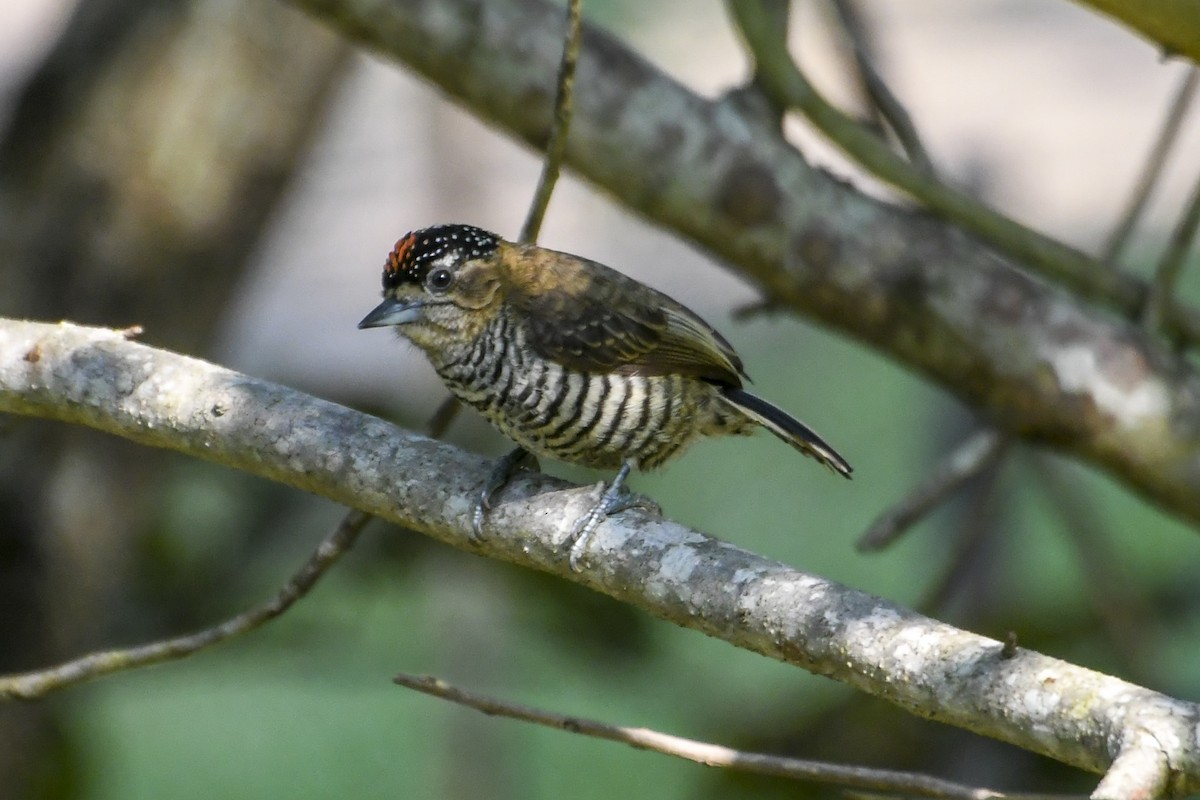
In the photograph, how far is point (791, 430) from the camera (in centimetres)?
335

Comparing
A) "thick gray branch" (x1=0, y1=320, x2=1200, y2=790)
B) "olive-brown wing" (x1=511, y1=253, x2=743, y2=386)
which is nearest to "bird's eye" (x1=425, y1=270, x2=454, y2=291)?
"olive-brown wing" (x1=511, y1=253, x2=743, y2=386)

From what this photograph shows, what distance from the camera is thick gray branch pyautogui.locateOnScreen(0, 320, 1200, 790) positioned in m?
1.96

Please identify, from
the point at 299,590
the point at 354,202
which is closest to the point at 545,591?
the point at 299,590

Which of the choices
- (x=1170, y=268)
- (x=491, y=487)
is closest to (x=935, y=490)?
(x=1170, y=268)

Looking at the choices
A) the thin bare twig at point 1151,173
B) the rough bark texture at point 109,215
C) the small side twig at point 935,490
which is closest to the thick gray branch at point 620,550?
the small side twig at point 935,490

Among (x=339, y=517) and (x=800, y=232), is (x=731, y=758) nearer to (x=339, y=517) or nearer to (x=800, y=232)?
(x=800, y=232)

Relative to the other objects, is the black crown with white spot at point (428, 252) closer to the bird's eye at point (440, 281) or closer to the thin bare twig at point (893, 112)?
the bird's eye at point (440, 281)

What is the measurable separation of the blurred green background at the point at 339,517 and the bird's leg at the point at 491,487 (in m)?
0.90

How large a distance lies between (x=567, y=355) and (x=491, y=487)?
679 millimetres

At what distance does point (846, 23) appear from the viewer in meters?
4.66

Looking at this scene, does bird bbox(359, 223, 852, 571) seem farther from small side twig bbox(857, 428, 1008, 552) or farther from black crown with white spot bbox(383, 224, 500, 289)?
small side twig bbox(857, 428, 1008, 552)

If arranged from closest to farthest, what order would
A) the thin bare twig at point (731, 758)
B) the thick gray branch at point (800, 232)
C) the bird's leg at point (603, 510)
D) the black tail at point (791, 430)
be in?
the thin bare twig at point (731, 758) → the bird's leg at point (603, 510) → the black tail at point (791, 430) → the thick gray branch at point (800, 232)

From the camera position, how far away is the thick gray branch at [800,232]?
3.93 metres

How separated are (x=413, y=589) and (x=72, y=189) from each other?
7.17ft
